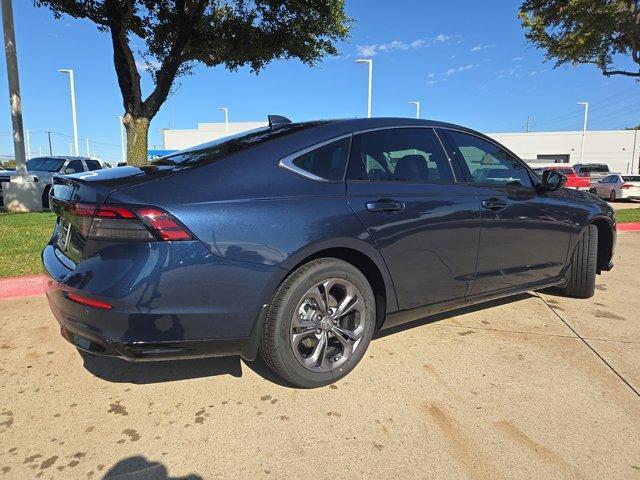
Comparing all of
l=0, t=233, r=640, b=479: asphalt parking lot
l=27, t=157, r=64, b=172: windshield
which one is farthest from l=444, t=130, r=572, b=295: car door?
l=27, t=157, r=64, b=172: windshield

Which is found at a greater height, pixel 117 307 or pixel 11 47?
pixel 11 47

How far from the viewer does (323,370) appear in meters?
2.88

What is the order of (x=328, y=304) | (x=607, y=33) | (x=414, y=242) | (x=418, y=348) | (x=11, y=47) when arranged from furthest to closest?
(x=607, y=33) < (x=11, y=47) < (x=418, y=348) < (x=414, y=242) < (x=328, y=304)

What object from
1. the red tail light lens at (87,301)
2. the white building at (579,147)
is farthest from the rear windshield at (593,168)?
the red tail light lens at (87,301)

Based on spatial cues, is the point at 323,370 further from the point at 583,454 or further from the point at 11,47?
the point at 11,47

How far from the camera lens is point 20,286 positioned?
4.71 m

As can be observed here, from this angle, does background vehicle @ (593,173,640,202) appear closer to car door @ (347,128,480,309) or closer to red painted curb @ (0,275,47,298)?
car door @ (347,128,480,309)

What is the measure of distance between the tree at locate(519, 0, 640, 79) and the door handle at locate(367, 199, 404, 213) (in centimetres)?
1283

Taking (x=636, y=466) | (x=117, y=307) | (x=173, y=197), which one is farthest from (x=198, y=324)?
(x=636, y=466)

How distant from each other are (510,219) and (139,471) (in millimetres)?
3031

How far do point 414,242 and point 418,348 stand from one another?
0.91m

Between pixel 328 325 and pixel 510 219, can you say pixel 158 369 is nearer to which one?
pixel 328 325

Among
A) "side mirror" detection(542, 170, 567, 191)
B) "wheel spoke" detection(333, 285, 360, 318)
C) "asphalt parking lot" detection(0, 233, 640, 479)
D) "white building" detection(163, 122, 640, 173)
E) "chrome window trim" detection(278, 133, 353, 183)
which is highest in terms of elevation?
"white building" detection(163, 122, 640, 173)

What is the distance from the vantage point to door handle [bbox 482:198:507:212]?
3.53m
